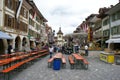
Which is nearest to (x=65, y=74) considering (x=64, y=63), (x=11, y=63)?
(x=64, y=63)

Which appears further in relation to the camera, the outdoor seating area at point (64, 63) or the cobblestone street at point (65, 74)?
the outdoor seating area at point (64, 63)

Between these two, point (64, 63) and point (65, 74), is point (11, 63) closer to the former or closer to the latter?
point (64, 63)

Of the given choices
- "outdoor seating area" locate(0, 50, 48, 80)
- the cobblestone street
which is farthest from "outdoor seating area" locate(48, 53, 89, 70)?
"outdoor seating area" locate(0, 50, 48, 80)

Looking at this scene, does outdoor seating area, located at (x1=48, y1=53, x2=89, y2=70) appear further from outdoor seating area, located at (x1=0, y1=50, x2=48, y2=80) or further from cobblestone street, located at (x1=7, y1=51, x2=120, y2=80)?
outdoor seating area, located at (x1=0, y1=50, x2=48, y2=80)

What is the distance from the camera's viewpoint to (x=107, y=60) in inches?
824

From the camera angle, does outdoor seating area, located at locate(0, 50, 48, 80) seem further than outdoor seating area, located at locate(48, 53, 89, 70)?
No

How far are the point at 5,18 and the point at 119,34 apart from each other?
2136 cm

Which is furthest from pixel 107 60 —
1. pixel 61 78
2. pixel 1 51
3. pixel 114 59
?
pixel 1 51

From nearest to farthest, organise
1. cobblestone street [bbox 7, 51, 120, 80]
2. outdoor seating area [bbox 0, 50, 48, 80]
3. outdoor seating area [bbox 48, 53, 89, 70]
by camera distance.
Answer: outdoor seating area [bbox 0, 50, 48, 80] < cobblestone street [bbox 7, 51, 120, 80] < outdoor seating area [bbox 48, 53, 89, 70]

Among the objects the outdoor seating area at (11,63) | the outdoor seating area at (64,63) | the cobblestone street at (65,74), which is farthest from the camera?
the outdoor seating area at (64,63)

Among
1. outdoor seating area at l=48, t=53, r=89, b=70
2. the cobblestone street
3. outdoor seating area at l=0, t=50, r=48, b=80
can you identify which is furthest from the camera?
outdoor seating area at l=48, t=53, r=89, b=70

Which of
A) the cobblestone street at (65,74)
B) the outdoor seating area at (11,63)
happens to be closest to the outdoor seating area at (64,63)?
the cobblestone street at (65,74)

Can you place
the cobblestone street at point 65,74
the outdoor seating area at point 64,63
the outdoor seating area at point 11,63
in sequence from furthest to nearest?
the outdoor seating area at point 64,63, the cobblestone street at point 65,74, the outdoor seating area at point 11,63

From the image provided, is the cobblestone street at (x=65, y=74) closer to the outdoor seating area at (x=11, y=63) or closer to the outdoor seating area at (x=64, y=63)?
the outdoor seating area at (x=11, y=63)
